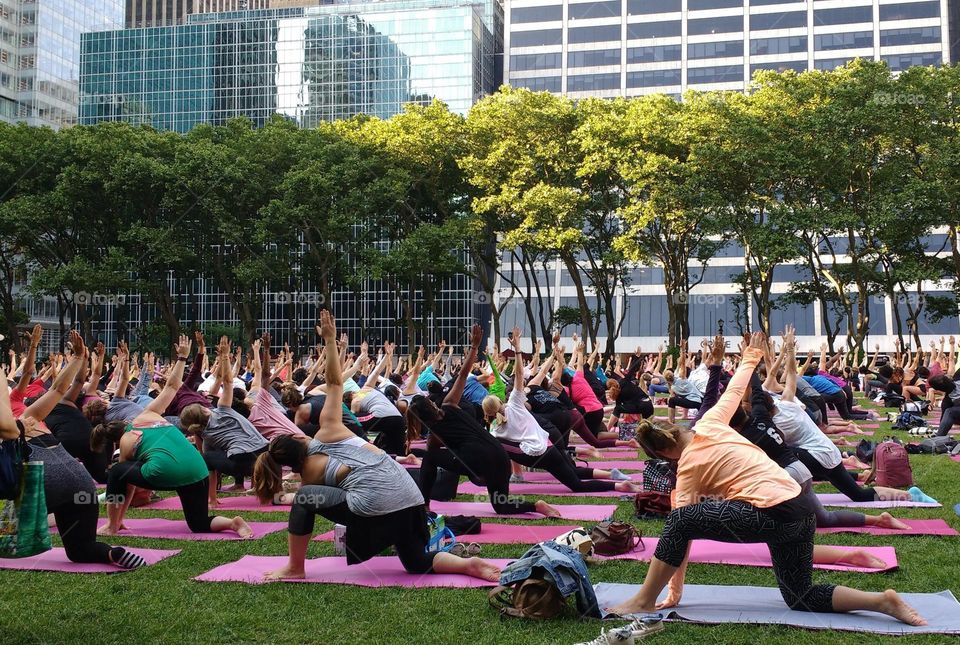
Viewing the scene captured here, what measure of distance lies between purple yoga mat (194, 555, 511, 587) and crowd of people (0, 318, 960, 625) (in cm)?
12

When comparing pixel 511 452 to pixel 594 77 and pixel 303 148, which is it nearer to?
pixel 303 148

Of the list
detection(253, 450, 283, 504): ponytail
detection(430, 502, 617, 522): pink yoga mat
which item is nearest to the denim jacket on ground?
detection(253, 450, 283, 504): ponytail

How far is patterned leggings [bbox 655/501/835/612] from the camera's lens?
203 inches

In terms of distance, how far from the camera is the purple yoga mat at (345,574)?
255 inches

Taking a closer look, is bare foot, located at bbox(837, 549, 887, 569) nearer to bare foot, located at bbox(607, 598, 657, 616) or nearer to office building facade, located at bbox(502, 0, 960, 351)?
bare foot, located at bbox(607, 598, 657, 616)

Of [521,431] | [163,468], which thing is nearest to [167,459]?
[163,468]

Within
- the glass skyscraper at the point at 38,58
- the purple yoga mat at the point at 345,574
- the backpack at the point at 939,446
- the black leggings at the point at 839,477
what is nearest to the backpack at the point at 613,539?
the purple yoga mat at the point at 345,574

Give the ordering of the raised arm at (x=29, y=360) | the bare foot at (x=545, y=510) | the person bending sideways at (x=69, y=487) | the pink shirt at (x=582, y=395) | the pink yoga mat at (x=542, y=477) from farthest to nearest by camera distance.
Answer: the pink shirt at (x=582, y=395) → the pink yoga mat at (x=542, y=477) → the bare foot at (x=545, y=510) → the raised arm at (x=29, y=360) → the person bending sideways at (x=69, y=487)

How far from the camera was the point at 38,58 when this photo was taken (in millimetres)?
95438

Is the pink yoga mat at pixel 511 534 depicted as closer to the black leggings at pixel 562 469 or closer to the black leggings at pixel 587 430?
the black leggings at pixel 562 469

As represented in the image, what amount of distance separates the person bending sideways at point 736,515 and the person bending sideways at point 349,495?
5.35ft

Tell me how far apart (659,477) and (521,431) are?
168 cm

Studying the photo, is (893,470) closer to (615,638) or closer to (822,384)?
(615,638)

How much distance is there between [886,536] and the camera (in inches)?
302
